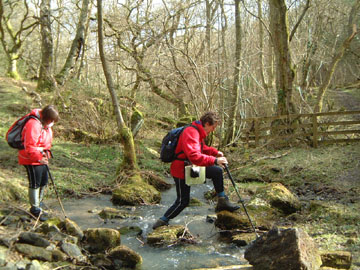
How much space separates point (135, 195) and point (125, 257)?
12.3 feet

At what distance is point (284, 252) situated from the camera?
3979 millimetres

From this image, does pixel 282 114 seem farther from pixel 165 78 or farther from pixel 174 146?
pixel 174 146

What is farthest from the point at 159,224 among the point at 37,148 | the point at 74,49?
the point at 74,49

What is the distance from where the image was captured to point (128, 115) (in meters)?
14.5

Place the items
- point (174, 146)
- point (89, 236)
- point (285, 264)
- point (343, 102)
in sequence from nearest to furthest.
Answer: point (285, 264), point (89, 236), point (174, 146), point (343, 102)

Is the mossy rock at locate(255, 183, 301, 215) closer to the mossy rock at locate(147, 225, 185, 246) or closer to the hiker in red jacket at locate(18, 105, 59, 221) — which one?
the mossy rock at locate(147, 225, 185, 246)

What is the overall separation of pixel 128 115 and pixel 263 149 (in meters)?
5.72

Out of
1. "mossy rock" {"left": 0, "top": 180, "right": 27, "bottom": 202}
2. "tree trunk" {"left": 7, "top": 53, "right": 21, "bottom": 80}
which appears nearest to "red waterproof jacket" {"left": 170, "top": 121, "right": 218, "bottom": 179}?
"mossy rock" {"left": 0, "top": 180, "right": 27, "bottom": 202}

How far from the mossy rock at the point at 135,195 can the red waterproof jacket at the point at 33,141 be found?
305 cm

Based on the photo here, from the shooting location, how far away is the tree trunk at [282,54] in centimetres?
1344

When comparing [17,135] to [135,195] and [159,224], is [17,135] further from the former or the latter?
[135,195]

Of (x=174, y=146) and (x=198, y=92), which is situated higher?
(x=198, y=92)

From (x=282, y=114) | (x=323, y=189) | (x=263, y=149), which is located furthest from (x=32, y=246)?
(x=282, y=114)

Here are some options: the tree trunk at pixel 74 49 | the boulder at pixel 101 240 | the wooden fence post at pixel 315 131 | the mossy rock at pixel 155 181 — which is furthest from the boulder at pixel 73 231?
the tree trunk at pixel 74 49
